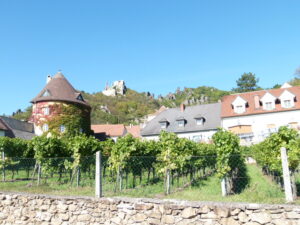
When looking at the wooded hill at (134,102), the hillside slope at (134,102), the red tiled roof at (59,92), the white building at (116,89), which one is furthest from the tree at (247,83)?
the white building at (116,89)

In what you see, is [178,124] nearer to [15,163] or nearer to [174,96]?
[15,163]

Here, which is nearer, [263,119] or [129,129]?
[263,119]

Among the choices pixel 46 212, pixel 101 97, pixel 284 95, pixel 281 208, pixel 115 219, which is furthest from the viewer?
pixel 101 97

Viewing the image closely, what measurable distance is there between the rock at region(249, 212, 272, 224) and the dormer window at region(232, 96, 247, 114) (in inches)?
1253

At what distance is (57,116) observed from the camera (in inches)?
1336

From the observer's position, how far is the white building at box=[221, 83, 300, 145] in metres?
33.0

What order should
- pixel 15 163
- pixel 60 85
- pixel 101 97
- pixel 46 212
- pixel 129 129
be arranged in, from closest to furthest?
1. pixel 46 212
2. pixel 15 163
3. pixel 60 85
4. pixel 129 129
5. pixel 101 97

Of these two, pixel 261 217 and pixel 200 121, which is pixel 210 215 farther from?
pixel 200 121

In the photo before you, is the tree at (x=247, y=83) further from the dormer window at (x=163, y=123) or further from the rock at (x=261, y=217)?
the rock at (x=261, y=217)

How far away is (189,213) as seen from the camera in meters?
5.50

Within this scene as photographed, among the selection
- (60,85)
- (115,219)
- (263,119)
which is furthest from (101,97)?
(115,219)

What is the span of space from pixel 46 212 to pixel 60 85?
31783mm

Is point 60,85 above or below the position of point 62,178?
above

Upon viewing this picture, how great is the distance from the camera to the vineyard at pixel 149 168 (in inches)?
373
